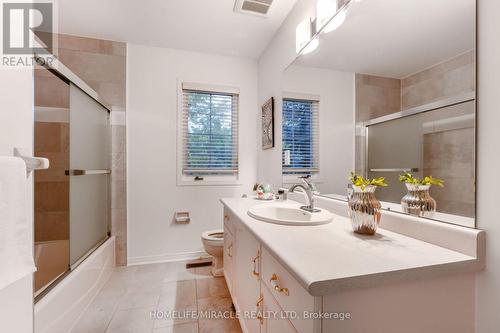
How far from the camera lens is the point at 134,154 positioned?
2463 millimetres

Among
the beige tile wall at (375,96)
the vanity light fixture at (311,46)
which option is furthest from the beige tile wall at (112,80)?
the beige tile wall at (375,96)

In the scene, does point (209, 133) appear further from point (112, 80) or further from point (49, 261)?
point (49, 261)

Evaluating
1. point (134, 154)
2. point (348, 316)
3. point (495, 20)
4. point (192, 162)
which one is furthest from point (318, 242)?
point (134, 154)

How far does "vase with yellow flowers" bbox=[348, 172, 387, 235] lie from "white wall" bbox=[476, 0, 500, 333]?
0.31 m

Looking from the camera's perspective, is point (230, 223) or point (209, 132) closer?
point (230, 223)

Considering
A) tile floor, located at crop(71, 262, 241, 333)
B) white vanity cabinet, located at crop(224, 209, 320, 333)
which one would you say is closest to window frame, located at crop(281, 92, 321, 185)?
white vanity cabinet, located at crop(224, 209, 320, 333)

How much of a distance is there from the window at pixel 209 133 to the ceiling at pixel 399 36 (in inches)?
58.4

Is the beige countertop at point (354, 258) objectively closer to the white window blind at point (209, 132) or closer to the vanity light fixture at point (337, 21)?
the vanity light fixture at point (337, 21)

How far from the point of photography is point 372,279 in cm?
61

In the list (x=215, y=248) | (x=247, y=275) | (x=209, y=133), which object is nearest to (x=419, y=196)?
(x=247, y=275)

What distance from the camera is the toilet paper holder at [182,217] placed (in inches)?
101

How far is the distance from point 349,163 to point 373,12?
2.57 ft

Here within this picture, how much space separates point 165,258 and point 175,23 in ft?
7.97

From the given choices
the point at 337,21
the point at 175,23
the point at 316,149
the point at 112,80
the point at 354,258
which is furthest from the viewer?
the point at 112,80
